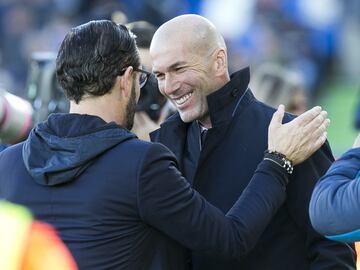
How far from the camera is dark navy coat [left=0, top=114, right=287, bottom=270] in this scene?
114 inches

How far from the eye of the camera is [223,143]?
3502 mm

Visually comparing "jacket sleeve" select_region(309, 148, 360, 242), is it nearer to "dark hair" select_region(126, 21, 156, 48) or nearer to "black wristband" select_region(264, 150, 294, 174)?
"black wristband" select_region(264, 150, 294, 174)

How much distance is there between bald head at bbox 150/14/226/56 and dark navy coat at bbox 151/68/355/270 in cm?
19

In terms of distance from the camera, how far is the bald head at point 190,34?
360 cm

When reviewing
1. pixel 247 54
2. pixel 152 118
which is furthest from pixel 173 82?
pixel 247 54

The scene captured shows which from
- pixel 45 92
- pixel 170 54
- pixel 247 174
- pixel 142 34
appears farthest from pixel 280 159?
pixel 45 92

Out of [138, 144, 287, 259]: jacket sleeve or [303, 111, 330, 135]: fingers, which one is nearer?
[138, 144, 287, 259]: jacket sleeve

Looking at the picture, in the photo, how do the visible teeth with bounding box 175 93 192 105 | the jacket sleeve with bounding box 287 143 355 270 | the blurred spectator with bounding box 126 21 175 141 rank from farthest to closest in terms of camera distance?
the blurred spectator with bounding box 126 21 175 141, the visible teeth with bounding box 175 93 192 105, the jacket sleeve with bounding box 287 143 355 270

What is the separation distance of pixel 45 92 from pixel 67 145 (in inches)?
80.1

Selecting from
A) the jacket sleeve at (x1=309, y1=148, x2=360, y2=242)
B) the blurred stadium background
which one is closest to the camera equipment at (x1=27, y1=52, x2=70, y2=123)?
the jacket sleeve at (x1=309, y1=148, x2=360, y2=242)

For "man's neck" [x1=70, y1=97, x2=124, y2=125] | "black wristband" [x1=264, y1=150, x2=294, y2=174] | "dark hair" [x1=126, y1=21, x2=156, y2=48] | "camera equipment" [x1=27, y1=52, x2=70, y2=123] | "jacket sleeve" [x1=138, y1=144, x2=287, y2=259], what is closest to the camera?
"jacket sleeve" [x1=138, y1=144, x2=287, y2=259]

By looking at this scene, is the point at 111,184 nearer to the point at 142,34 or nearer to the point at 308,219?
the point at 308,219

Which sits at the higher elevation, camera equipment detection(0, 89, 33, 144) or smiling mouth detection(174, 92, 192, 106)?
smiling mouth detection(174, 92, 192, 106)

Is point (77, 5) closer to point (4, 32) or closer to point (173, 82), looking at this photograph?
point (4, 32)
